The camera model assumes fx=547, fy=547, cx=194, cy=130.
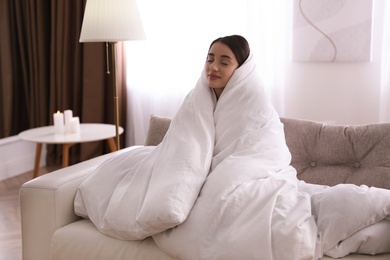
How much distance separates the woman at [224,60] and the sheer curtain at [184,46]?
5.18 feet

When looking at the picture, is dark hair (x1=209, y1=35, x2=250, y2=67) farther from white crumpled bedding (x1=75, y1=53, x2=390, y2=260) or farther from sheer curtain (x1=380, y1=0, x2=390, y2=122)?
sheer curtain (x1=380, y1=0, x2=390, y2=122)

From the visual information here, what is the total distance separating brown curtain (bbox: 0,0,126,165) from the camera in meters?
4.41

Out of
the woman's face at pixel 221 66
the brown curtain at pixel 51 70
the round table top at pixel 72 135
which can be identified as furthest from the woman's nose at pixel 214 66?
the brown curtain at pixel 51 70

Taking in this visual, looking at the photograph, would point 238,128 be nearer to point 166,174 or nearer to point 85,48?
point 166,174

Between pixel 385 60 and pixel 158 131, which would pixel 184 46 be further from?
pixel 158 131

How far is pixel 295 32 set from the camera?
12.1ft

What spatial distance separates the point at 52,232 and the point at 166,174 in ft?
1.71

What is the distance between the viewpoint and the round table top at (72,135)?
335 centimetres

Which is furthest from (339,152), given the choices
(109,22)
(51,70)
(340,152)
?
(51,70)

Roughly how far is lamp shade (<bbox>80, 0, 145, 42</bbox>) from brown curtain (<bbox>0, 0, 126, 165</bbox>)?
1.43 m

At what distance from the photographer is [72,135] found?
349cm

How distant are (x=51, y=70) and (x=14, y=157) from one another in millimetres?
770

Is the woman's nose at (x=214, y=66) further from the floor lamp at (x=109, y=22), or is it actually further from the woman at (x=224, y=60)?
the floor lamp at (x=109, y=22)

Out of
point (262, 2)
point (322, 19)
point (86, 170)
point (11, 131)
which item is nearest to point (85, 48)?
point (11, 131)
